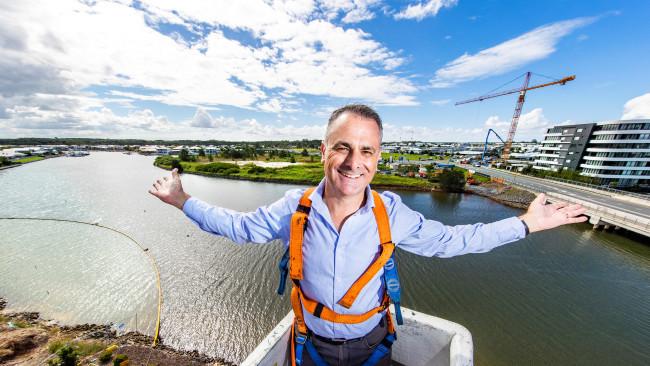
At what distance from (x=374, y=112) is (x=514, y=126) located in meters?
86.2

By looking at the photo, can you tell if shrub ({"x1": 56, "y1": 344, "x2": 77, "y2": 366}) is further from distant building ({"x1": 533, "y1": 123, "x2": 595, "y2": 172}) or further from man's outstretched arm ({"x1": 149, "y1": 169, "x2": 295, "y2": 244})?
distant building ({"x1": 533, "y1": 123, "x2": 595, "y2": 172})

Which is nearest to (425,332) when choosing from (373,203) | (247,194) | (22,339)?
(373,203)

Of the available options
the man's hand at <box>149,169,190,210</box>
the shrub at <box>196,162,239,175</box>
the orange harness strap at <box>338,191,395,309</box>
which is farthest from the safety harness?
the shrub at <box>196,162,239,175</box>

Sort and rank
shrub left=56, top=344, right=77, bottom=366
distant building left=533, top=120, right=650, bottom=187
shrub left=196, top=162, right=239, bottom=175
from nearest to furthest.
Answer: shrub left=56, top=344, right=77, bottom=366 → distant building left=533, top=120, right=650, bottom=187 → shrub left=196, top=162, right=239, bottom=175

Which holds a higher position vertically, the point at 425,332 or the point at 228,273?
the point at 425,332

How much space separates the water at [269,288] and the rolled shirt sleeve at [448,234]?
9.81 metres

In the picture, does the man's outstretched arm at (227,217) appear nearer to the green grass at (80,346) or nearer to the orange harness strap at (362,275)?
the orange harness strap at (362,275)

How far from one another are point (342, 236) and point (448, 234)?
757mm

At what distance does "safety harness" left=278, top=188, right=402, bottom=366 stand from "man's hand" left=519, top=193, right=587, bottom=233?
1.00m

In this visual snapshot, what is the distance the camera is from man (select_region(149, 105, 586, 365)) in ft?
5.12

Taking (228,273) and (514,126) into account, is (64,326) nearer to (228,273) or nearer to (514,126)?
(228,273)

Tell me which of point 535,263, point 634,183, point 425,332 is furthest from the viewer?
point 634,183

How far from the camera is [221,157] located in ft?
232

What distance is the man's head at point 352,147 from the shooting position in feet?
4.94
